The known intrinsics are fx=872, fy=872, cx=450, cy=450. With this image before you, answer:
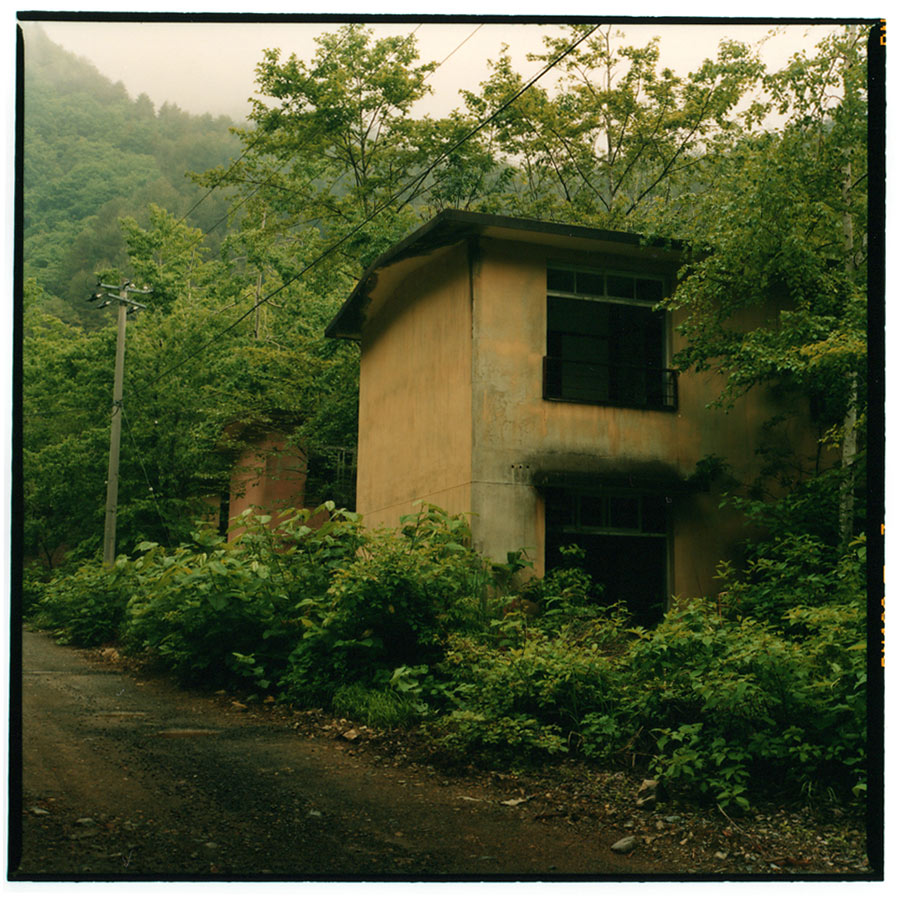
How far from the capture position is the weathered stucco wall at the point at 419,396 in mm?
9906

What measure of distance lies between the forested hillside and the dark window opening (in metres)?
5.40

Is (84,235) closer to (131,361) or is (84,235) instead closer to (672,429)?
(672,429)

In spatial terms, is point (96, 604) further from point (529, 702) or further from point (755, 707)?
point (755, 707)

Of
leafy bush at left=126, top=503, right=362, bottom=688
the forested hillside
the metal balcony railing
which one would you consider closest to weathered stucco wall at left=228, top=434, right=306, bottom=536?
A: the metal balcony railing

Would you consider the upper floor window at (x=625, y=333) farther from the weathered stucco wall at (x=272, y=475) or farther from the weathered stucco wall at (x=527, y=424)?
the weathered stucco wall at (x=272, y=475)

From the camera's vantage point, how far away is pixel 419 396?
11141 mm

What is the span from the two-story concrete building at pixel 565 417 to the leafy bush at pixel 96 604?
12.2ft

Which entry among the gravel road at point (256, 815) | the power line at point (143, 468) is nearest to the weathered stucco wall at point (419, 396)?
the gravel road at point (256, 815)

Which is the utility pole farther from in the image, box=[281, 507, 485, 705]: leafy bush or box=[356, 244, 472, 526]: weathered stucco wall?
box=[281, 507, 485, 705]: leafy bush

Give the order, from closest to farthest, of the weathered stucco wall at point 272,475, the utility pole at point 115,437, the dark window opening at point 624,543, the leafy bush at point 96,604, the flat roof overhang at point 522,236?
the flat roof overhang at point 522,236 → the leafy bush at point 96,604 → the dark window opening at point 624,543 → the utility pole at point 115,437 → the weathered stucco wall at point 272,475

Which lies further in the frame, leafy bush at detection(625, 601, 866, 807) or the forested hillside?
leafy bush at detection(625, 601, 866, 807)

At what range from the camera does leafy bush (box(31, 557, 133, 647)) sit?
32.1 feet

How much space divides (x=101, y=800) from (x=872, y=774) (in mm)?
3799

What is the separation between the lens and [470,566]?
353 inches
